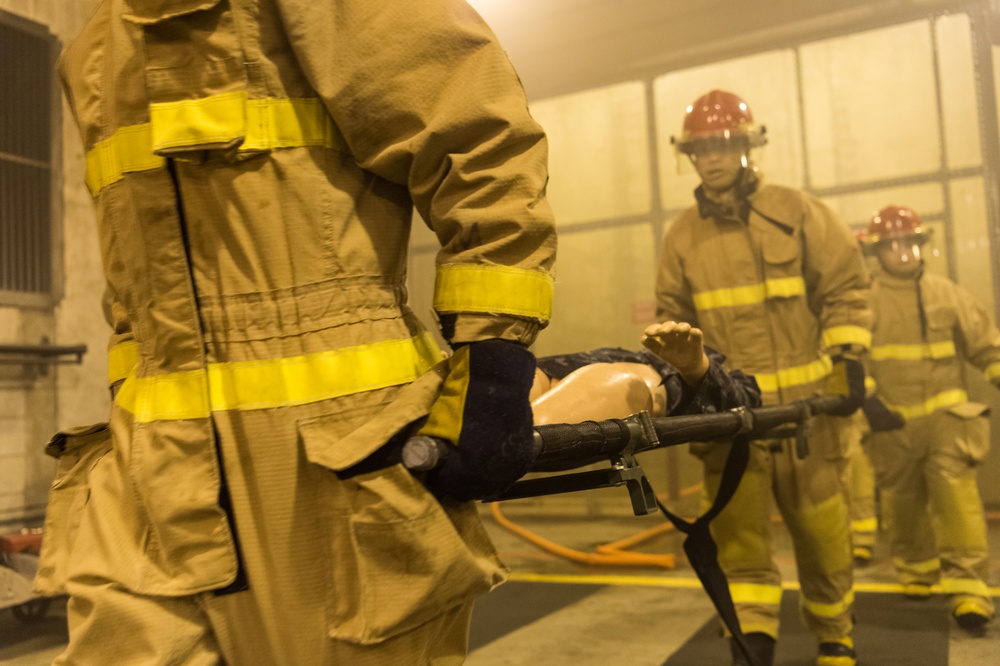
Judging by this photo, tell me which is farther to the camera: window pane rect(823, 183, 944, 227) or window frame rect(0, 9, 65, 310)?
window pane rect(823, 183, 944, 227)

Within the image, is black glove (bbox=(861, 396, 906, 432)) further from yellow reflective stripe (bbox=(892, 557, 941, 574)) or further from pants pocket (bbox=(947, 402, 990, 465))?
yellow reflective stripe (bbox=(892, 557, 941, 574))

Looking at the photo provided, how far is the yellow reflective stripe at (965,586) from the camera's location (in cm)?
344

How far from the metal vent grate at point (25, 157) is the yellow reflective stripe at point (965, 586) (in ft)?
13.9

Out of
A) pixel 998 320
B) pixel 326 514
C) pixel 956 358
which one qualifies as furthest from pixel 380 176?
pixel 998 320

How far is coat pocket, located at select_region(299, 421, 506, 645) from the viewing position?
0.90m

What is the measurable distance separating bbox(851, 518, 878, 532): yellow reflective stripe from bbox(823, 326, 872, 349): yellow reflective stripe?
7.03 ft

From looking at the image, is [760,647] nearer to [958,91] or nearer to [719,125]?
[719,125]

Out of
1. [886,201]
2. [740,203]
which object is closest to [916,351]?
[886,201]

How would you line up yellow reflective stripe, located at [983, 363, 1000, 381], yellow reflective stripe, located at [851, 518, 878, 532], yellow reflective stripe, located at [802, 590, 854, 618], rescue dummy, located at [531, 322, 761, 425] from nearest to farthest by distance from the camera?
rescue dummy, located at [531, 322, 761, 425] < yellow reflective stripe, located at [802, 590, 854, 618] < yellow reflective stripe, located at [983, 363, 1000, 381] < yellow reflective stripe, located at [851, 518, 878, 532]

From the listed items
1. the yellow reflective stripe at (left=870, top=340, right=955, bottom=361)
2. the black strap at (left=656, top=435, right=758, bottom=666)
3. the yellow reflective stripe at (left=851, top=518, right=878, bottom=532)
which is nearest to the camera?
the black strap at (left=656, top=435, right=758, bottom=666)

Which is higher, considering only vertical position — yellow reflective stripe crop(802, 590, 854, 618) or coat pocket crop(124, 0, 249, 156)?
coat pocket crop(124, 0, 249, 156)

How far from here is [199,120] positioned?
0.94m

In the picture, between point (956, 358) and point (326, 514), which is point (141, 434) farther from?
point (956, 358)

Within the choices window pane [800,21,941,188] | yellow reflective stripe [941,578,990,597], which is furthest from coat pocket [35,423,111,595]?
window pane [800,21,941,188]
